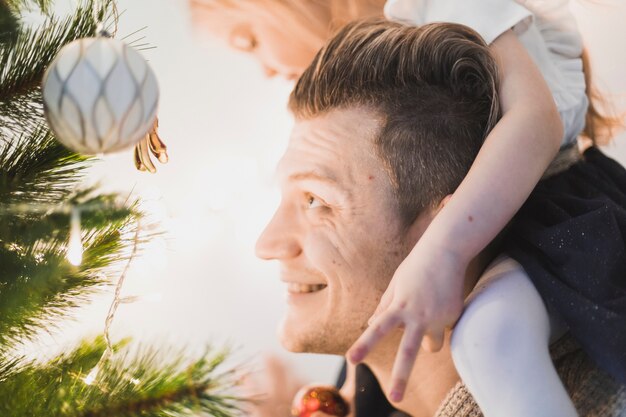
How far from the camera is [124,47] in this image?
69 centimetres

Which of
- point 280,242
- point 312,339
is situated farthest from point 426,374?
point 280,242

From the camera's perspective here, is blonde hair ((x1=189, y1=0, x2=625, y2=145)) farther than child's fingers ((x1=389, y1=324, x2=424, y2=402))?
Yes

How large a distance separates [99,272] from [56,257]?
87 mm

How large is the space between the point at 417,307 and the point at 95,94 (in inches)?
14.8

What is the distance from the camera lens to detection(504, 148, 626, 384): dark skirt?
841 mm

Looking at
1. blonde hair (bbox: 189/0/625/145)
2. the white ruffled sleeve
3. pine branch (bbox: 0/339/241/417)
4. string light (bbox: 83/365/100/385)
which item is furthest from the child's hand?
blonde hair (bbox: 189/0/625/145)

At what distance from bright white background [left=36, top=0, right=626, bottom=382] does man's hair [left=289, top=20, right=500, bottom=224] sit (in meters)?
0.56

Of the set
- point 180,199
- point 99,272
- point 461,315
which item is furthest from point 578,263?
point 180,199

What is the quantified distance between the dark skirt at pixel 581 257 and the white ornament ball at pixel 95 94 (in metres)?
0.50

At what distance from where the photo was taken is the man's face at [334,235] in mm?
962

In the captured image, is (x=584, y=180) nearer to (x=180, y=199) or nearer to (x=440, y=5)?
(x=440, y=5)

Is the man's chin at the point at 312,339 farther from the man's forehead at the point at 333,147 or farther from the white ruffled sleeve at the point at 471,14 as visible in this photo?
the white ruffled sleeve at the point at 471,14

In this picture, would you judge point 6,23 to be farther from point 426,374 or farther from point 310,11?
point 310,11

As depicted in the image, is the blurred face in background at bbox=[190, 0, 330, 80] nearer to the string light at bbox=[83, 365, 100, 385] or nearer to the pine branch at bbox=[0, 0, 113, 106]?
the pine branch at bbox=[0, 0, 113, 106]
